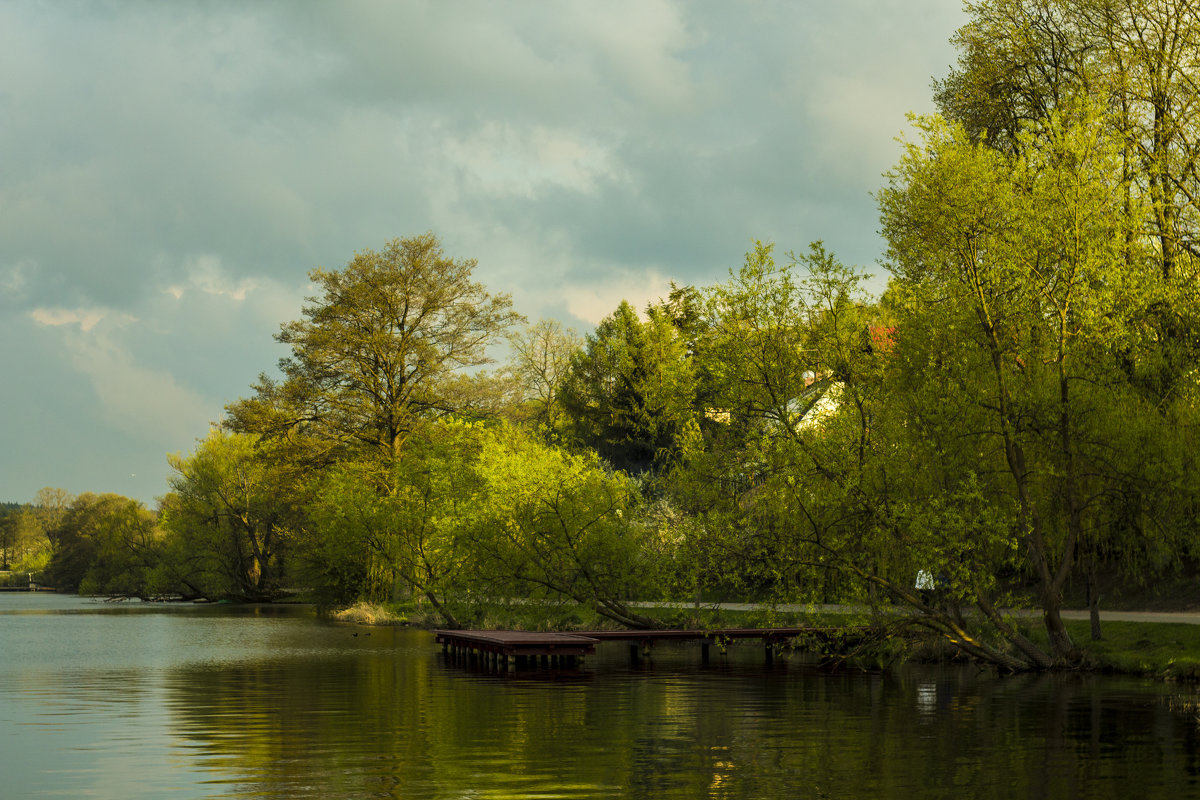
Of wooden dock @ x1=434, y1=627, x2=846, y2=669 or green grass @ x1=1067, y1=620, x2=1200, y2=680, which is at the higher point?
green grass @ x1=1067, y1=620, x2=1200, y2=680

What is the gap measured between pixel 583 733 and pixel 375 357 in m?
37.4

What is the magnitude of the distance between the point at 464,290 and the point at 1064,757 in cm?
4180

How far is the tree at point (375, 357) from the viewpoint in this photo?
51.5 metres

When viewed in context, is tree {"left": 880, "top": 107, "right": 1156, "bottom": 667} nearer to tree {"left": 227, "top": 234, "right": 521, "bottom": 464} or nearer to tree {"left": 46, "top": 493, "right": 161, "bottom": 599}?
tree {"left": 227, "top": 234, "right": 521, "bottom": 464}

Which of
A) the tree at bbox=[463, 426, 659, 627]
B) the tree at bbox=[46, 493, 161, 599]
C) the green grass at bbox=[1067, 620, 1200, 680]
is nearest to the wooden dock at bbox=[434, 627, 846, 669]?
the tree at bbox=[463, 426, 659, 627]

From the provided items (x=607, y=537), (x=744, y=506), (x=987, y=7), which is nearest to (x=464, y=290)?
(x=607, y=537)

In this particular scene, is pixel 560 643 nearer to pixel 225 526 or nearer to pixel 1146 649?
pixel 1146 649

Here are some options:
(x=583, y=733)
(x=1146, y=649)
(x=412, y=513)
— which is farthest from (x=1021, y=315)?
(x=412, y=513)

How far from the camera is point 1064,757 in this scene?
14.8 m

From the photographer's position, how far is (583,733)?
17484 mm

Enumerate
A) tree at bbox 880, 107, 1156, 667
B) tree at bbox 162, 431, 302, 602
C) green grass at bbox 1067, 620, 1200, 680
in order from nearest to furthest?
1. tree at bbox 880, 107, 1156, 667
2. green grass at bbox 1067, 620, 1200, 680
3. tree at bbox 162, 431, 302, 602

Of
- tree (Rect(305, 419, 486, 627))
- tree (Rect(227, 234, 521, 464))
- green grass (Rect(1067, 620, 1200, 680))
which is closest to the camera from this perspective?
green grass (Rect(1067, 620, 1200, 680))

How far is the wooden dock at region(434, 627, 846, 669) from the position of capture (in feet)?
97.4

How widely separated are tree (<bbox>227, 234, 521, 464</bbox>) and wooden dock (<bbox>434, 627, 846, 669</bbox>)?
19409 millimetres
